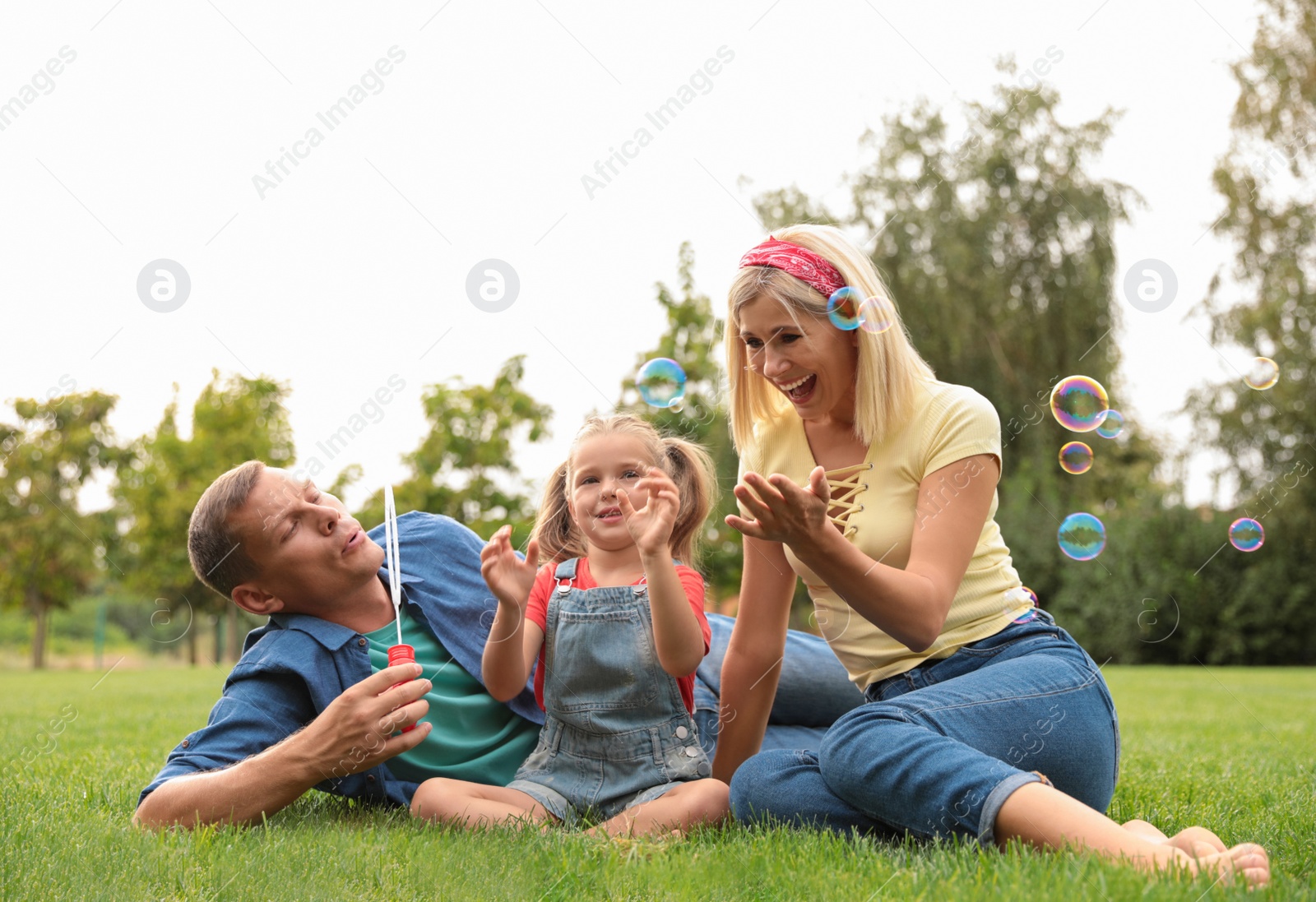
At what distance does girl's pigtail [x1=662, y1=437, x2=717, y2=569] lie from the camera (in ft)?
11.3

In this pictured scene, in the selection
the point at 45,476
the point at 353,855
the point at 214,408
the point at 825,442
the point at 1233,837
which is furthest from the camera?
the point at 45,476

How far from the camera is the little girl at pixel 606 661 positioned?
2779mm

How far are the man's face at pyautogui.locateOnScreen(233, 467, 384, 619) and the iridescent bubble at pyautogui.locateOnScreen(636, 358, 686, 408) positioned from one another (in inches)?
45.0

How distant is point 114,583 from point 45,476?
5.26 meters

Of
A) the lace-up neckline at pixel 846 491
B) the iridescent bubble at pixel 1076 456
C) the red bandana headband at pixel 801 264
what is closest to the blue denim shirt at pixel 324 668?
the lace-up neckline at pixel 846 491

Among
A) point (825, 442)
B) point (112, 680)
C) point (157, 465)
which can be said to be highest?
point (825, 442)

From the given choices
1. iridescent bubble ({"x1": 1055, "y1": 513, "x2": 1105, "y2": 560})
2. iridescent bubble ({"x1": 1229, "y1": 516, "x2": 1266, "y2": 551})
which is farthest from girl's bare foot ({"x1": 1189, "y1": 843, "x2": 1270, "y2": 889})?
iridescent bubble ({"x1": 1229, "y1": 516, "x2": 1266, "y2": 551})

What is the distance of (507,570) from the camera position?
→ 282 centimetres

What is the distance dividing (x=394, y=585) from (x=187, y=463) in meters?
19.8

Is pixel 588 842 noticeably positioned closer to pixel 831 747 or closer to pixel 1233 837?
pixel 831 747

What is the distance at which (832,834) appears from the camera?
2512mm

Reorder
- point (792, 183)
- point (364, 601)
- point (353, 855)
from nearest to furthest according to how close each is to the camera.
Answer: point (353, 855) < point (364, 601) < point (792, 183)

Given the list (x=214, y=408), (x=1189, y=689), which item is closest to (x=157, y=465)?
A: (x=214, y=408)

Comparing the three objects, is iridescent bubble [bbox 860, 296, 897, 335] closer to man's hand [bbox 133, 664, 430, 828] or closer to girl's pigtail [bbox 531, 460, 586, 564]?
girl's pigtail [bbox 531, 460, 586, 564]
